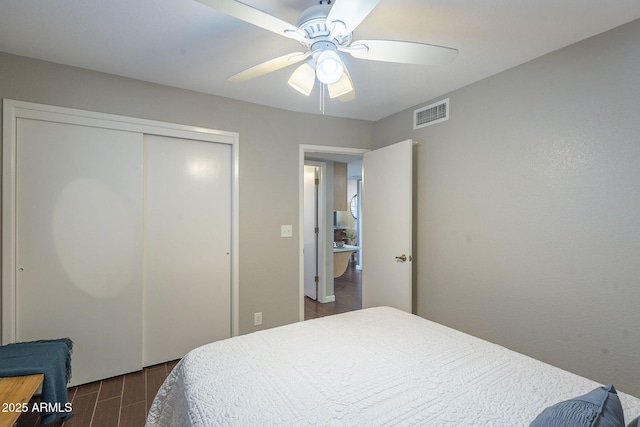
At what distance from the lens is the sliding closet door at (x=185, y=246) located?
8.14 ft

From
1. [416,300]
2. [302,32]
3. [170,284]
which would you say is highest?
[302,32]

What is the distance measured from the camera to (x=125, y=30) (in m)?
1.71

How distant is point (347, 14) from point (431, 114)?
1.88 meters

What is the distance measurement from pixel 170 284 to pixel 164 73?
67.3 inches

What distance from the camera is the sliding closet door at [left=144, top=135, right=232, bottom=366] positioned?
8.14 feet

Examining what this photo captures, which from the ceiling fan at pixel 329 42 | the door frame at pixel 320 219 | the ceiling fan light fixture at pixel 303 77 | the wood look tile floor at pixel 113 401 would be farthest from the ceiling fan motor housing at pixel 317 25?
the door frame at pixel 320 219

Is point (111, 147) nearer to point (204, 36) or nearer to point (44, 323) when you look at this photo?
point (204, 36)

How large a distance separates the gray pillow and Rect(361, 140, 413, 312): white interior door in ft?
6.05

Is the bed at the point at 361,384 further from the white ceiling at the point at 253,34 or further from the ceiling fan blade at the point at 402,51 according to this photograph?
the white ceiling at the point at 253,34

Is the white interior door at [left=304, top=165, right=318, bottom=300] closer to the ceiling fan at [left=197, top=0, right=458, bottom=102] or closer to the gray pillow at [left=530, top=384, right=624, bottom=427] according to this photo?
the ceiling fan at [left=197, top=0, right=458, bottom=102]

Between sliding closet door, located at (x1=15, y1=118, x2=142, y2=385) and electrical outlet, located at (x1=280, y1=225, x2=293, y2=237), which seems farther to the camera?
electrical outlet, located at (x1=280, y1=225, x2=293, y2=237)

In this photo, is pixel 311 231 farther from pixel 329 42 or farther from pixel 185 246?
pixel 329 42

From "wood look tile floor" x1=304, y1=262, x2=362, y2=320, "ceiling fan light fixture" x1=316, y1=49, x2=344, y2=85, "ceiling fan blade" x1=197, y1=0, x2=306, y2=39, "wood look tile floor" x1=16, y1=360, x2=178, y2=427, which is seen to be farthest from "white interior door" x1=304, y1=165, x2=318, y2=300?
"ceiling fan blade" x1=197, y1=0, x2=306, y2=39

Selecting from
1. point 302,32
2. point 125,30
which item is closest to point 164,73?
point 125,30
